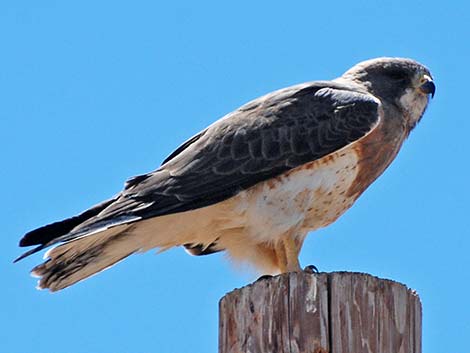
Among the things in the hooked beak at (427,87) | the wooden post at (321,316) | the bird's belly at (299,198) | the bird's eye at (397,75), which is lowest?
the wooden post at (321,316)

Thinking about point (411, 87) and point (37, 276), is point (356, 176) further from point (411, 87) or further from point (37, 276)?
point (37, 276)

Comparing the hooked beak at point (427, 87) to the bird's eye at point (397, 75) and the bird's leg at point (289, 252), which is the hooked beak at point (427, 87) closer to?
the bird's eye at point (397, 75)

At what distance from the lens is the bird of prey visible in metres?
7.44

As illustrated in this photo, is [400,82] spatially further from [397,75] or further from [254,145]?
[254,145]

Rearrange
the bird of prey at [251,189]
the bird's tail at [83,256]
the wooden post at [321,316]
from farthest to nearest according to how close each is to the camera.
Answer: the bird of prey at [251,189] → the bird's tail at [83,256] → the wooden post at [321,316]

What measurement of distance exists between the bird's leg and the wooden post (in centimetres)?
237

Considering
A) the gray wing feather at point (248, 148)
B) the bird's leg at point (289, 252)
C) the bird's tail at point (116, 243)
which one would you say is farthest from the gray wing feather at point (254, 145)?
the bird's leg at point (289, 252)

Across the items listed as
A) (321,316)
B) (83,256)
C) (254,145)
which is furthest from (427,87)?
(321,316)

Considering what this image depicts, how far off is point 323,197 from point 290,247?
1.29ft

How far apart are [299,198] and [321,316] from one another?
2492 mm

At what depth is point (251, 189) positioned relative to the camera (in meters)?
7.56

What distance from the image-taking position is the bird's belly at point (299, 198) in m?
7.44

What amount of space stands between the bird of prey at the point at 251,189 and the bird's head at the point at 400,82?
425 mm

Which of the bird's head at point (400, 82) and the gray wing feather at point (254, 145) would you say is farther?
the bird's head at point (400, 82)
